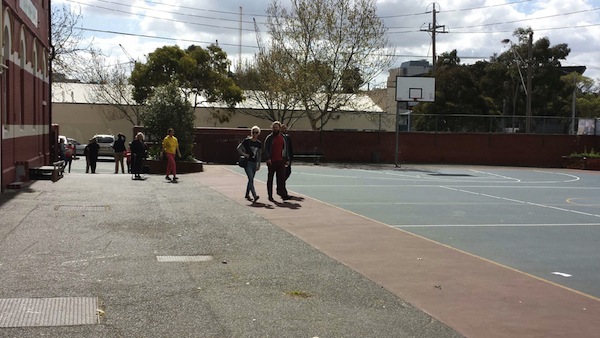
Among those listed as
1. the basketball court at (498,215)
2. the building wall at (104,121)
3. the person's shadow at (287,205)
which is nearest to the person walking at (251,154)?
the person's shadow at (287,205)

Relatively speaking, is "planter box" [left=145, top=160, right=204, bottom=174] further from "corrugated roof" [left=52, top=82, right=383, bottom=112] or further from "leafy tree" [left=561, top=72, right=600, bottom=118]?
"leafy tree" [left=561, top=72, right=600, bottom=118]

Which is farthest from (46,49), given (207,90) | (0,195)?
(207,90)

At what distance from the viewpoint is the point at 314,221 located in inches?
519

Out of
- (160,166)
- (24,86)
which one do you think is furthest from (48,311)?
(160,166)

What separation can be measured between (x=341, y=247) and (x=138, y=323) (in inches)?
190

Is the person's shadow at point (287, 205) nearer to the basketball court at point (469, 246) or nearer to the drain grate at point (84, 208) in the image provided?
the basketball court at point (469, 246)

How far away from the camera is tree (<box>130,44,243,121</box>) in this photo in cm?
5259

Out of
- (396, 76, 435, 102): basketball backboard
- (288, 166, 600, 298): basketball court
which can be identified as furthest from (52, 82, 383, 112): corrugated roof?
(288, 166, 600, 298): basketball court

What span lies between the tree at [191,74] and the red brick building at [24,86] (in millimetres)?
25258

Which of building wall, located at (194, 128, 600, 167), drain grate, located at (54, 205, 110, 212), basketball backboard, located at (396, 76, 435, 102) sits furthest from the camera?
building wall, located at (194, 128, 600, 167)

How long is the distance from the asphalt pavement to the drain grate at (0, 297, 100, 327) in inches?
0.8

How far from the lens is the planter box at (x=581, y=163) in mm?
39656

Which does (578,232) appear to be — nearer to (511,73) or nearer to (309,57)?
(309,57)

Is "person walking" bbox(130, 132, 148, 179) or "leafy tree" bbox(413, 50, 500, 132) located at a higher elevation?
"leafy tree" bbox(413, 50, 500, 132)
